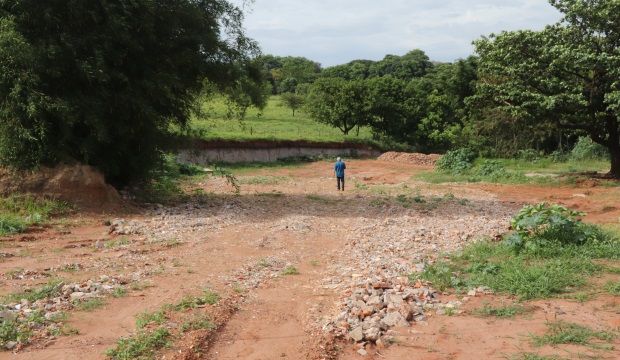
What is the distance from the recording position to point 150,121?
13.9 metres

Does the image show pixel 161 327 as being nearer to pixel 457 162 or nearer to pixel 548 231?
pixel 548 231

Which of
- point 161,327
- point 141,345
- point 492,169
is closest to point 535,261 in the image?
point 161,327

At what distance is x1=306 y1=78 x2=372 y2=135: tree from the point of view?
4534cm

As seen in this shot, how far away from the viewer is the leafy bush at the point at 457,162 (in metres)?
A: 27.6

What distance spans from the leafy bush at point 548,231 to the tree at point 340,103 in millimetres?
36503

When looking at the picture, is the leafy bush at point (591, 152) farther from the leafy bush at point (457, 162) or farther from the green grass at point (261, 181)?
the green grass at point (261, 181)

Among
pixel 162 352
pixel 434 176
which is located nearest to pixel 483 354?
pixel 162 352

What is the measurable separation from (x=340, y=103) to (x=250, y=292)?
→ 1537 inches

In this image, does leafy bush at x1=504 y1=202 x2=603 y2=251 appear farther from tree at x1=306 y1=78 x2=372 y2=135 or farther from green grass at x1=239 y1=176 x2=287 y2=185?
tree at x1=306 y1=78 x2=372 y2=135

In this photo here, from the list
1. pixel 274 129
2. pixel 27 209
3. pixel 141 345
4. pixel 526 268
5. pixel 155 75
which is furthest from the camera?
pixel 274 129

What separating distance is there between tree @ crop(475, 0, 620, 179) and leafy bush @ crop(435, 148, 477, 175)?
→ 611 centimetres

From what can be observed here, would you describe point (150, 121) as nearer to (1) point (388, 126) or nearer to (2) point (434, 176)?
(2) point (434, 176)

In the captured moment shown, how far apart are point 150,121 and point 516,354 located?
11166 mm

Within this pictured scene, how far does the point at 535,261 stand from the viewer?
8.28 meters
